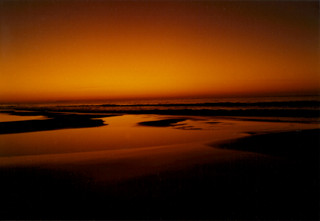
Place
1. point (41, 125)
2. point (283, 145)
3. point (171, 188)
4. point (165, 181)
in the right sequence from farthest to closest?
point (41, 125), point (283, 145), point (165, 181), point (171, 188)

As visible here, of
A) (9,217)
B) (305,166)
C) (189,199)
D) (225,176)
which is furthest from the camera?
(305,166)

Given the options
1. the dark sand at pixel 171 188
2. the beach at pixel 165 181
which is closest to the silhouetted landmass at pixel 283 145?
the beach at pixel 165 181

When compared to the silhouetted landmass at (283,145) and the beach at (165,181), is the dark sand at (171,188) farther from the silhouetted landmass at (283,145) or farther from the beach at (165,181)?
the silhouetted landmass at (283,145)

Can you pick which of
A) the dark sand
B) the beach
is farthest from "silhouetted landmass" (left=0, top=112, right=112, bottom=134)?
the dark sand

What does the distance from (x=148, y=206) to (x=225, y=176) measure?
2.12 metres

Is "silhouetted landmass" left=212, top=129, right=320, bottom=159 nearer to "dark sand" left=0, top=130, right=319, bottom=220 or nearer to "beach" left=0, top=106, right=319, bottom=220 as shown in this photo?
"beach" left=0, top=106, right=319, bottom=220

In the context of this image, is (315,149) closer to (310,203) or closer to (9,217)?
(310,203)

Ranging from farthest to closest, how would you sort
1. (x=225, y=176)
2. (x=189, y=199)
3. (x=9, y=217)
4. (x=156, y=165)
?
(x=156, y=165), (x=225, y=176), (x=189, y=199), (x=9, y=217)

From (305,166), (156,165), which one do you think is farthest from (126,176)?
(305,166)

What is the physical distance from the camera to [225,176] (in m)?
5.89

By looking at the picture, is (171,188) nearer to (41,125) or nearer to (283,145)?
(283,145)

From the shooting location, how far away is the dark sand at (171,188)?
4.30 m

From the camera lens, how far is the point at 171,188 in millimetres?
5227

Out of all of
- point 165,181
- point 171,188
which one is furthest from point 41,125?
point 171,188
